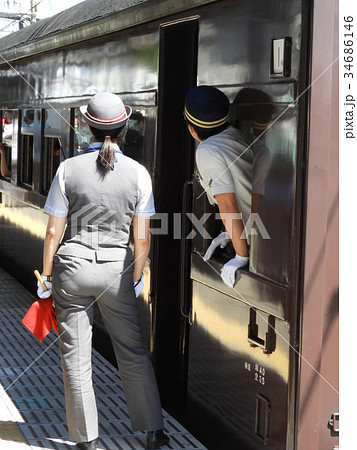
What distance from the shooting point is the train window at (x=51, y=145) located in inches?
341

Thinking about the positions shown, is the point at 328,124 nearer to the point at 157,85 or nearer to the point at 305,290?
the point at 305,290

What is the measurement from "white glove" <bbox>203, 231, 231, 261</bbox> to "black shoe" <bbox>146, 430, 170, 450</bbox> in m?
1.04

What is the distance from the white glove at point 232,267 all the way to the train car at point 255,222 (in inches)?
2.0

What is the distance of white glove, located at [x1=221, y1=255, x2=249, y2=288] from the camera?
4.57 meters

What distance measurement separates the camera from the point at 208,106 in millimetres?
4711

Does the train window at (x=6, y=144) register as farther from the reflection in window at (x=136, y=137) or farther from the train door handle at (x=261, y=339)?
the train door handle at (x=261, y=339)

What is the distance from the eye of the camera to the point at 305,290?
3.97 metres

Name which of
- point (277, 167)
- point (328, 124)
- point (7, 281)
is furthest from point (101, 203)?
point (7, 281)

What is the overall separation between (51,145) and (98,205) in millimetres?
4454

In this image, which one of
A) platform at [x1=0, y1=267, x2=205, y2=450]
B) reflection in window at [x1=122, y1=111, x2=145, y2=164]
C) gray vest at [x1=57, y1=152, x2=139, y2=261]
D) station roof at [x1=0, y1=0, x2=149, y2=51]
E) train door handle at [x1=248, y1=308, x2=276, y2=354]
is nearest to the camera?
train door handle at [x1=248, y1=308, x2=276, y2=354]

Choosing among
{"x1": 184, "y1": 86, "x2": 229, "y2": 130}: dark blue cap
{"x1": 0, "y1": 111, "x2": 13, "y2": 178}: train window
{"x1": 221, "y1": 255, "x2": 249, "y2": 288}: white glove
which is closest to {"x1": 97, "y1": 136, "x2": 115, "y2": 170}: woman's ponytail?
{"x1": 184, "y1": 86, "x2": 229, "y2": 130}: dark blue cap

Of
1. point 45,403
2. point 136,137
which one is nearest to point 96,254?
point 45,403

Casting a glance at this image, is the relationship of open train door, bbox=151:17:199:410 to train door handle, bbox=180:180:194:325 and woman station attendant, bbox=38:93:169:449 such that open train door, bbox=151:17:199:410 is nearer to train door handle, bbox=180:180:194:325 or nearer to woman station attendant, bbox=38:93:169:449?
train door handle, bbox=180:180:194:325
